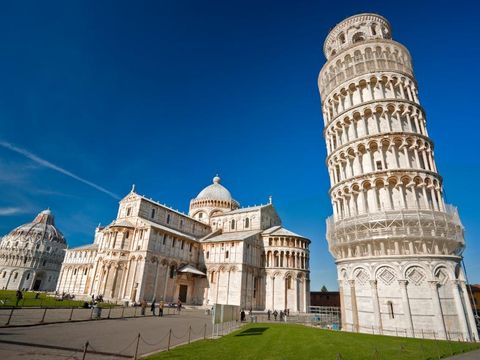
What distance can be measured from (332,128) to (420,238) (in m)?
13.4

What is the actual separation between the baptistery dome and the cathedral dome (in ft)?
202

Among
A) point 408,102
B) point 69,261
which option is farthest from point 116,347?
point 69,261

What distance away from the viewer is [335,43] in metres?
32.5

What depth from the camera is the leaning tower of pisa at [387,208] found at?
64.1 ft

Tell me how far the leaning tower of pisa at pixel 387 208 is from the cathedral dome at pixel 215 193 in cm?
3266

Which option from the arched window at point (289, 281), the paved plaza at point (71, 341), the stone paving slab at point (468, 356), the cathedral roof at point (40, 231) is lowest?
the stone paving slab at point (468, 356)

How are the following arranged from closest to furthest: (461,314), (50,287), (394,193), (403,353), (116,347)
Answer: (116,347)
(403,353)
(461,314)
(394,193)
(50,287)

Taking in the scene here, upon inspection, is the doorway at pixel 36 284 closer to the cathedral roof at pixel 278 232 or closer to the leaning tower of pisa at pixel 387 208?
the cathedral roof at pixel 278 232

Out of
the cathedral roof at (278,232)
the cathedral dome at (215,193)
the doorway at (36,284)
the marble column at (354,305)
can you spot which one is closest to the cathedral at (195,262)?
the cathedral roof at (278,232)

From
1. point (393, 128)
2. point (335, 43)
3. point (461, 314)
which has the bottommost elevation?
point (461, 314)

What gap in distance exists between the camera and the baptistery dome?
7969 centimetres

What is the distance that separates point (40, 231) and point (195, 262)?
73.8 metres

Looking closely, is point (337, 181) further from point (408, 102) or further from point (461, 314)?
point (461, 314)

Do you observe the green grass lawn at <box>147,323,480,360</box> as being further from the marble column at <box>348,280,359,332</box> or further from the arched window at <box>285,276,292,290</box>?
the arched window at <box>285,276,292,290</box>
